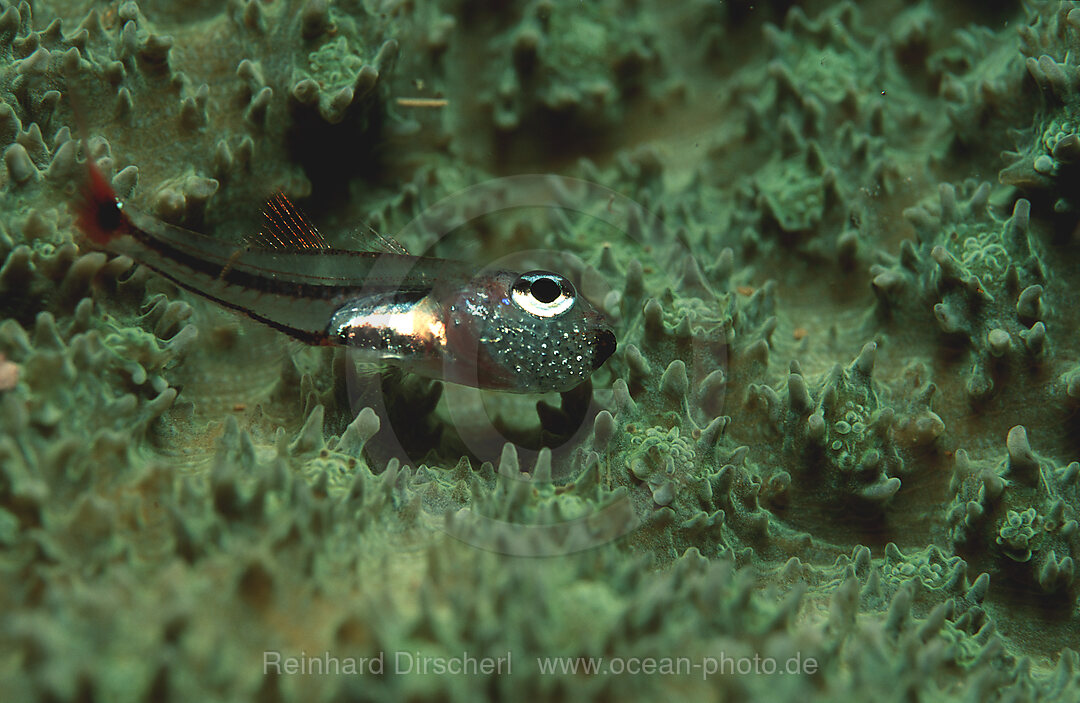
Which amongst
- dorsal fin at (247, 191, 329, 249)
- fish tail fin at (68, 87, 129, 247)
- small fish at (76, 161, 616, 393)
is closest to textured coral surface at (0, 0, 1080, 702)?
fish tail fin at (68, 87, 129, 247)

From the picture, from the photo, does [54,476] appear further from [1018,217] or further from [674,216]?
[1018,217]

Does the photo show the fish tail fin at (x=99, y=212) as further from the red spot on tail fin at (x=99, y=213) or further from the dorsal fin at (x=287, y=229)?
the dorsal fin at (x=287, y=229)

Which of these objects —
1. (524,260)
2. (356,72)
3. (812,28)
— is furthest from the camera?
(812,28)

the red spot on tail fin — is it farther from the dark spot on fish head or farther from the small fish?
the dark spot on fish head

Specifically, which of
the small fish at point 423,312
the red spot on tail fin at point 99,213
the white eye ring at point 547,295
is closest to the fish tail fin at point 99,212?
the red spot on tail fin at point 99,213

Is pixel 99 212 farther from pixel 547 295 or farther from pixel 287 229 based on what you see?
pixel 547 295

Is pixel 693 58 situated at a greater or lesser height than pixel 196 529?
greater

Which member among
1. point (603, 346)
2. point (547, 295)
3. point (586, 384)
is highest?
point (547, 295)

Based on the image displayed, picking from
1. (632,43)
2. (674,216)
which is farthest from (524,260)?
(632,43)

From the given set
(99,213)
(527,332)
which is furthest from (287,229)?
(527,332)
